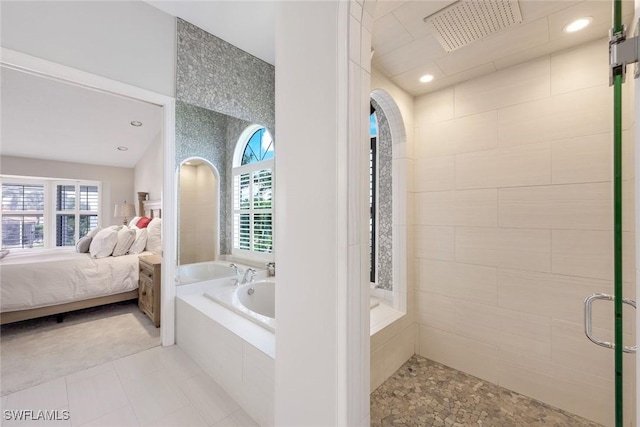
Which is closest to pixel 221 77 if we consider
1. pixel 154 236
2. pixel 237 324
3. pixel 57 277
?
pixel 154 236

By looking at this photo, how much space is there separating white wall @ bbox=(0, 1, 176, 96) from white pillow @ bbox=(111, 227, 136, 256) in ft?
4.89

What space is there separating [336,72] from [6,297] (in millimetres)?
3371

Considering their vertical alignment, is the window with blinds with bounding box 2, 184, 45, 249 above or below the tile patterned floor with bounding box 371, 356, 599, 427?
above

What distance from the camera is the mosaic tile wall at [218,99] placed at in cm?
238

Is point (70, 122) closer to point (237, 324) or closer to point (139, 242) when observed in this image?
point (139, 242)

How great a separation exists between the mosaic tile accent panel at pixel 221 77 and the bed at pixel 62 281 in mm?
1165

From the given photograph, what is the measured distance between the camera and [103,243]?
258 centimetres

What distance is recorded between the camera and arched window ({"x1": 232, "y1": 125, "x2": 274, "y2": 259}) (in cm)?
283

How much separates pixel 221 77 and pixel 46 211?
2.06 m

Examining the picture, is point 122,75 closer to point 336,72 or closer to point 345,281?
point 336,72

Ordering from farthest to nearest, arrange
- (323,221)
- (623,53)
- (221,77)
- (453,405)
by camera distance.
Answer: (221,77), (453,405), (323,221), (623,53)

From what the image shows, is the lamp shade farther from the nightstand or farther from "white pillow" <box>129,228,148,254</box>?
the nightstand

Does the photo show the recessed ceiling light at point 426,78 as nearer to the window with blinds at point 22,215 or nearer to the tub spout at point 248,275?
the tub spout at point 248,275

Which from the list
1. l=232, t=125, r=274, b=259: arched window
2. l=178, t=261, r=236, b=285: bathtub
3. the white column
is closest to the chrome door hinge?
the white column
